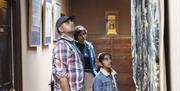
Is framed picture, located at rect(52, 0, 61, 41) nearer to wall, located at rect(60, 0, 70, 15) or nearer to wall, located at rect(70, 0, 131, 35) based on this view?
wall, located at rect(60, 0, 70, 15)

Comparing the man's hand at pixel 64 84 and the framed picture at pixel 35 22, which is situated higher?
the framed picture at pixel 35 22

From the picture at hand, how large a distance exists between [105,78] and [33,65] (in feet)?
3.32

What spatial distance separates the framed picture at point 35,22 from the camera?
12.5 feet

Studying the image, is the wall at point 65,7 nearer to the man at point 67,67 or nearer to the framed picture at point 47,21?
the framed picture at point 47,21

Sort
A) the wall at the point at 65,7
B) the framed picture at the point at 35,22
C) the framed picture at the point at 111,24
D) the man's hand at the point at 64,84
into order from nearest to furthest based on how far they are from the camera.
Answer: the man's hand at the point at 64,84, the framed picture at the point at 35,22, the wall at the point at 65,7, the framed picture at the point at 111,24

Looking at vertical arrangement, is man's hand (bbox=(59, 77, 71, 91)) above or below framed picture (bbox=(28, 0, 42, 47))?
below

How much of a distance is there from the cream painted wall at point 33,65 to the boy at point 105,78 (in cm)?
82

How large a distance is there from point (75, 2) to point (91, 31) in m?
0.70

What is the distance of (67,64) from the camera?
10.5ft

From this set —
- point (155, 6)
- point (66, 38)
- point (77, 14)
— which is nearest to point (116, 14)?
point (77, 14)

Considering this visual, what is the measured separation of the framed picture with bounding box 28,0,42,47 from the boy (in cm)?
88
